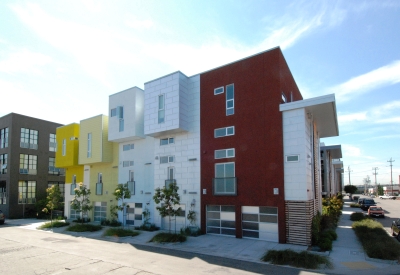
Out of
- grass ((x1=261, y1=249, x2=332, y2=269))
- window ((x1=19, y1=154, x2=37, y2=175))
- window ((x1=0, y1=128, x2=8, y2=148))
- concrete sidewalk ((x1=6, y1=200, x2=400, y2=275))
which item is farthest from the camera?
window ((x1=0, y1=128, x2=8, y2=148))

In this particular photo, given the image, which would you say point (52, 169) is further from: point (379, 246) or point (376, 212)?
point (376, 212)

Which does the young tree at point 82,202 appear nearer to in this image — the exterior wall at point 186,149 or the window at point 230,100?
the exterior wall at point 186,149

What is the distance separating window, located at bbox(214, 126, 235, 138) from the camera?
17.9 metres

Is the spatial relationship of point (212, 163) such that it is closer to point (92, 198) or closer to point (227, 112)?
point (227, 112)

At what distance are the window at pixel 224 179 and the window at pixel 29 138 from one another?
28.6 metres

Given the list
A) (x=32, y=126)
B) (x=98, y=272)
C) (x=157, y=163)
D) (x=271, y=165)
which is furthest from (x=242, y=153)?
(x=32, y=126)

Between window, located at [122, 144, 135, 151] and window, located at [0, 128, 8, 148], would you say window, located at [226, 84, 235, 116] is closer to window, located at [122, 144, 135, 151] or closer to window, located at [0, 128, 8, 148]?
window, located at [122, 144, 135, 151]

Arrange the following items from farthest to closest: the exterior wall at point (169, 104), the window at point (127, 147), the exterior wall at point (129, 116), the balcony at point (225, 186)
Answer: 1. the window at point (127, 147)
2. the exterior wall at point (129, 116)
3. the exterior wall at point (169, 104)
4. the balcony at point (225, 186)

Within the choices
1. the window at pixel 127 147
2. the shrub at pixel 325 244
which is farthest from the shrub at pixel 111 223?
the shrub at pixel 325 244

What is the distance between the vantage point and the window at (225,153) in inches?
697

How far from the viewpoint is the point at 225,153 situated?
59.1ft

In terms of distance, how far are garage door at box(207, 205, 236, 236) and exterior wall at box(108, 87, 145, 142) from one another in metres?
8.47

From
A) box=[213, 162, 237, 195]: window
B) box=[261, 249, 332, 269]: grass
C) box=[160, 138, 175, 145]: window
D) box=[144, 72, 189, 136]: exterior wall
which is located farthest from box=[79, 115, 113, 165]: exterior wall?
box=[261, 249, 332, 269]: grass

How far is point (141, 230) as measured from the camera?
2052 cm
